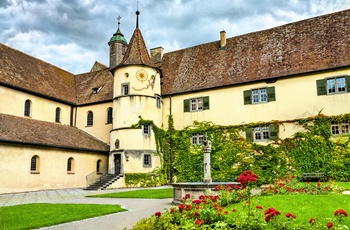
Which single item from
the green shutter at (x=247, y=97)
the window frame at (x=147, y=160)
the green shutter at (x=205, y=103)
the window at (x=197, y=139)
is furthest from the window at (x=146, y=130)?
the green shutter at (x=247, y=97)

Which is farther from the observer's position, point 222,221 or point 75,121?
point 75,121

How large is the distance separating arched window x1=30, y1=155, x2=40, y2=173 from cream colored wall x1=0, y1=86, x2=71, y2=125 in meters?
4.73

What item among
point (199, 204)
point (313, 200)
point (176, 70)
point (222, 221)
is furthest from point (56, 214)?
point (176, 70)

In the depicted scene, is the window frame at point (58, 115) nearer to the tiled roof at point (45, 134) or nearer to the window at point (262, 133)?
the tiled roof at point (45, 134)

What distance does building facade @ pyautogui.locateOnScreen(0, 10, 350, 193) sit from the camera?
2372 cm

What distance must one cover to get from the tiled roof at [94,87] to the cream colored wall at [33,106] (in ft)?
7.22

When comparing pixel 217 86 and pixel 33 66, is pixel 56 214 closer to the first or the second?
A: pixel 217 86

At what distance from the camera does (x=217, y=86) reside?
27.5 meters

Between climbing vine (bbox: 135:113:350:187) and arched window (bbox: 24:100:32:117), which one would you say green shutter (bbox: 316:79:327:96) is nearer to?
climbing vine (bbox: 135:113:350:187)

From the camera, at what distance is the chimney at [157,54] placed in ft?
113

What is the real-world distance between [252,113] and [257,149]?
2890 mm

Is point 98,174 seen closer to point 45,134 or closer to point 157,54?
point 45,134

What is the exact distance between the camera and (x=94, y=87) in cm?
3488

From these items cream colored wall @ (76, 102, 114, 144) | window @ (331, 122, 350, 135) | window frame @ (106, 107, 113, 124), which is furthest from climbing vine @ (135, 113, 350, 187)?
cream colored wall @ (76, 102, 114, 144)
